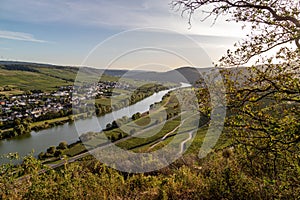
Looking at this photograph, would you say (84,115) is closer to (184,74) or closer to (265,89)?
(184,74)

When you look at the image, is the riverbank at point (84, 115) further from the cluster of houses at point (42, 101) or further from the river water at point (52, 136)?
the cluster of houses at point (42, 101)

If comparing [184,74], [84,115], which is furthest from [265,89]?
[84,115]

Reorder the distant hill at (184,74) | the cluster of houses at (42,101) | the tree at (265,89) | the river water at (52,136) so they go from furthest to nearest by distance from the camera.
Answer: the cluster of houses at (42,101) → the river water at (52,136) → the distant hill at (184,74) → the tree at (265,89)

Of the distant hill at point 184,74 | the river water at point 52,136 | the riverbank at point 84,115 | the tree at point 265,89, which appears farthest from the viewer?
the riverbank at point 84,115

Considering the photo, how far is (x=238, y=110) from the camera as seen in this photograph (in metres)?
4.16

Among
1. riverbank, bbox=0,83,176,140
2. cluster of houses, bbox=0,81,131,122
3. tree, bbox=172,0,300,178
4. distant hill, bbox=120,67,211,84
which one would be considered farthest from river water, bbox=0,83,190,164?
tree, bbox=172,0,300,178

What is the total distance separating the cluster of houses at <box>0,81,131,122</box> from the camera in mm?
64400

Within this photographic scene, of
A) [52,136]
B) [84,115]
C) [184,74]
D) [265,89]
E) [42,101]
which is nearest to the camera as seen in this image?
[265,89]

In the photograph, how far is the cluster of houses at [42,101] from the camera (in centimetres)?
6440

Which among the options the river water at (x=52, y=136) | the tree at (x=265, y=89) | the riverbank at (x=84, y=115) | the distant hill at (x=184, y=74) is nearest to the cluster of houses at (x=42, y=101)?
the riverbank at (x=84, y=115)

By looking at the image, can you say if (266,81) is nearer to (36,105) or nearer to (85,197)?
(85,197)

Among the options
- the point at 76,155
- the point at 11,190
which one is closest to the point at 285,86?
the point at 11,190

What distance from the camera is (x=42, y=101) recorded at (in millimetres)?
82688

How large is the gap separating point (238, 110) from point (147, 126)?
141ft
